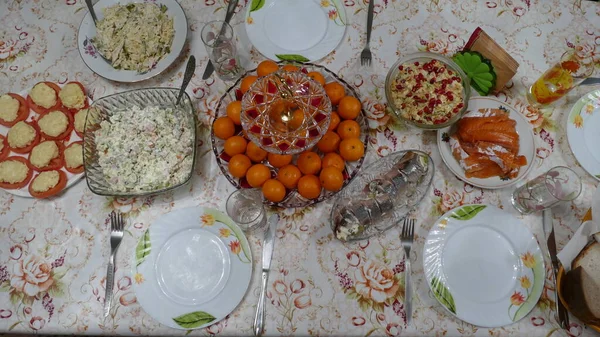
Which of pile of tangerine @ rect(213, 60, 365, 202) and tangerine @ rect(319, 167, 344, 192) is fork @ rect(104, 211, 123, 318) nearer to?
pile of tangerine @ rect(213, 60, 365, 202)

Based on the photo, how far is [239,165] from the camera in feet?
4.11

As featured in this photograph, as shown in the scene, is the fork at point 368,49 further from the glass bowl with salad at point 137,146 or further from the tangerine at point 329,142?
the glass bowl with salad at point 137,146

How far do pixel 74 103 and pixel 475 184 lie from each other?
57.4 inches

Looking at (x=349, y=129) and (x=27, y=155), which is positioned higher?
(x=349, y=129)

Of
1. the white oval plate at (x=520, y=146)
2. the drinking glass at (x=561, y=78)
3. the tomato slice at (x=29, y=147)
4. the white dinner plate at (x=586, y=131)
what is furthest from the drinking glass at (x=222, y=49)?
the white dinner plate at (x=586, y=131)

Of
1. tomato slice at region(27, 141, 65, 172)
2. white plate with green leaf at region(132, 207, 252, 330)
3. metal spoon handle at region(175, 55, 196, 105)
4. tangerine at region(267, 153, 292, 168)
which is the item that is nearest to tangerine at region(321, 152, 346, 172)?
tangerine at region(267, 153, 292, 168)

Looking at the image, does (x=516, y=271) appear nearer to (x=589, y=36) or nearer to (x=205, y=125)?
(x=589, y=36)

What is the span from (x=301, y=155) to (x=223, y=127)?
28cm

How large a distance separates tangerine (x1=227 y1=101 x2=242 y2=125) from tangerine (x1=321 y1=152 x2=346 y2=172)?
0.32 m

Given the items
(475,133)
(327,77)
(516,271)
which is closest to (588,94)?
(475,133)

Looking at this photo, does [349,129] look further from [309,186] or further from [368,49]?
[368,49]

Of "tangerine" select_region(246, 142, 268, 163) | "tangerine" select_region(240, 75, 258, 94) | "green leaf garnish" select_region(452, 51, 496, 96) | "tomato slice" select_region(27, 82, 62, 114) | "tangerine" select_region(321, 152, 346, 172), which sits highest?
"green leaf garnish" select_region(452, 51, 496, 96)

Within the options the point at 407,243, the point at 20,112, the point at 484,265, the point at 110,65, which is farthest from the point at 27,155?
the point at 484,265

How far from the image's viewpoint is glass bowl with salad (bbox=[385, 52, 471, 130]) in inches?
50.7
